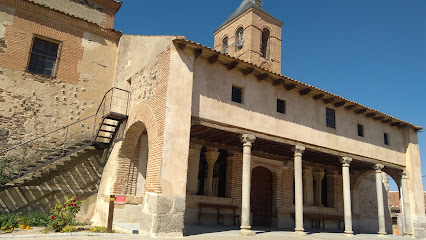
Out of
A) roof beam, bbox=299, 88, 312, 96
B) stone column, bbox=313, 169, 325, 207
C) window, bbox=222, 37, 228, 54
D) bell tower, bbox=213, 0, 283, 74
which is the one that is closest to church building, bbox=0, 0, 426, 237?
roof beam, bbox=299, 88, 312, 96

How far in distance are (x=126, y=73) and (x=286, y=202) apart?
9.92 meters

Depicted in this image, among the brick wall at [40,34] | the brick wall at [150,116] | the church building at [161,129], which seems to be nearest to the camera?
the brick wall at [150,116]

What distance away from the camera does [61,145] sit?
1346 cm


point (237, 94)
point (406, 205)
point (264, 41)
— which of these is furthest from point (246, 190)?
point (264, 41)

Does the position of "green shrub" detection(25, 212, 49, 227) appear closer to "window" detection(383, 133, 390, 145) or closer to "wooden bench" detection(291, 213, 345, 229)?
"wooden bench" detection(291, 213, 345, 229)

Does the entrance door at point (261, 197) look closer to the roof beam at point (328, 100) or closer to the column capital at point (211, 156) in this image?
the column capital at point (211, 156)

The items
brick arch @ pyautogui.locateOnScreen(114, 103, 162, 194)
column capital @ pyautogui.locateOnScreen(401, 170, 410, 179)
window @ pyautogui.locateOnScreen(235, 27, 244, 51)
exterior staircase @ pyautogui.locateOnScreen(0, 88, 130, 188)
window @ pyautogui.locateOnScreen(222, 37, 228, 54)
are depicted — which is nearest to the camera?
brick arch @ pyautogui.locateOnScreen(114, 103, 162, 194)

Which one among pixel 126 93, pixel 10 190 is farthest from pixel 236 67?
pixel 10 190

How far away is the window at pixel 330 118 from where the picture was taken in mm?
15141

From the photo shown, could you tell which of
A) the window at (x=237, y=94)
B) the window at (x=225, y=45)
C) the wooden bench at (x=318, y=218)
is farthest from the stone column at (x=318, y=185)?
the window at (x=225, y=45)

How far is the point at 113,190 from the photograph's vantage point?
1198 cm

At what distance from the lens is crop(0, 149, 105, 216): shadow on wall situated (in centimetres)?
1188

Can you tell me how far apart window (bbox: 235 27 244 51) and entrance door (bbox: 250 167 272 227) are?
1197 cm

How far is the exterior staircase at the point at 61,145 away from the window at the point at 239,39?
1374 centimetres
